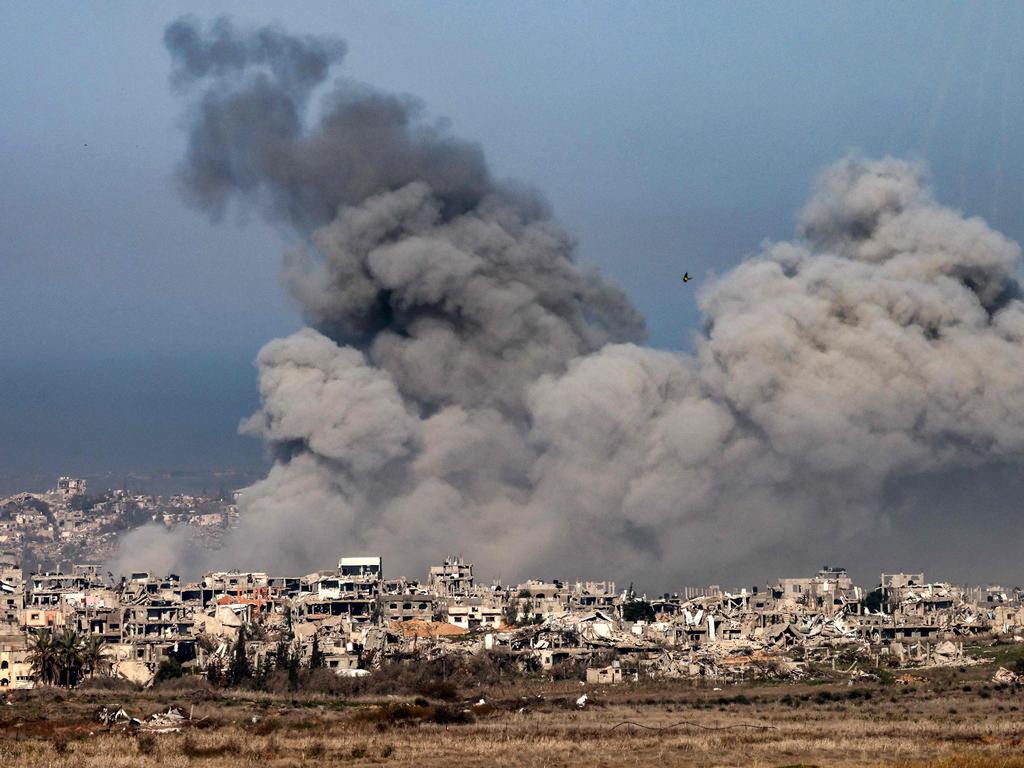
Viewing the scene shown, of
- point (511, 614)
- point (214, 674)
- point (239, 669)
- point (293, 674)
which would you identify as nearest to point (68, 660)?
point (214, 674)

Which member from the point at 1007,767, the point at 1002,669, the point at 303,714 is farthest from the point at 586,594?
the point at 1007,767

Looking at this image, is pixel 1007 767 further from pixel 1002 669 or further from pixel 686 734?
pixel 1002 669

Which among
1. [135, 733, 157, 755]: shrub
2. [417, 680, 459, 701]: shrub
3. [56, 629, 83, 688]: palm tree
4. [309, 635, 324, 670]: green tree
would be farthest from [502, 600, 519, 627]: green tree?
[135, 733, 157, 755]: shrub

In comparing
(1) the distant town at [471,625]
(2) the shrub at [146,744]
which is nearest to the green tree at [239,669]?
(1) the distant town at [471,625]

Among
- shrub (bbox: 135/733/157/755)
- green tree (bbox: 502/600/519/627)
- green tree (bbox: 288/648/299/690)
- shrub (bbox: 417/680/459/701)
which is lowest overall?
shrub (bbox: 135/733/157/755)

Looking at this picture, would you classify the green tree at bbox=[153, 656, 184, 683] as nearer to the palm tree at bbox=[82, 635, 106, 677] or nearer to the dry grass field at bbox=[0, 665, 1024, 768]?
the palm tree at bbox=[82, 635, 106, 677]

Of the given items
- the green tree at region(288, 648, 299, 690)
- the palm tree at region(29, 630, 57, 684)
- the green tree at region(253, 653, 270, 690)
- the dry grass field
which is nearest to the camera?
the dry grass field

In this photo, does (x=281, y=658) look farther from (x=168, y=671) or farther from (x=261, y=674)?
(x=168, y=671)

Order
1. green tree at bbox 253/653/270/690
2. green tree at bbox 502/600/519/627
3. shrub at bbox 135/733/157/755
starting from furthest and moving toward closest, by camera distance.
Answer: green tree at bbox 502/600/519/627, green tree at bbox 253/653/270/690, shrub at bbox 135/733/157/755
